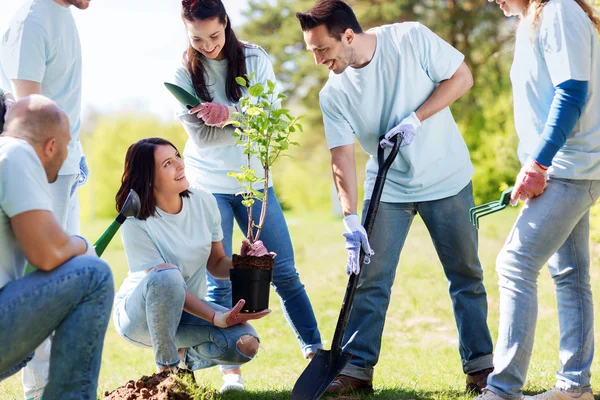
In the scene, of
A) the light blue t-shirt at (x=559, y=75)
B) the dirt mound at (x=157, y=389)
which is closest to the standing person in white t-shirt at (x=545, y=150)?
the light blue t-shirt at (x=559, y=75)

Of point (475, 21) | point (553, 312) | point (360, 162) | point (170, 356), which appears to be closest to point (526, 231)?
point (170, 356)

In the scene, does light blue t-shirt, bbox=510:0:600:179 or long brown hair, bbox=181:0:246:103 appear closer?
light blue t-shirt, bbox=510:0:600:179

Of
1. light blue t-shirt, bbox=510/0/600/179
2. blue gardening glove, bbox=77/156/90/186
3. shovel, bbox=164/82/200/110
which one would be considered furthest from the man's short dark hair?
blue gardening glove, bbox=77/156/90/186

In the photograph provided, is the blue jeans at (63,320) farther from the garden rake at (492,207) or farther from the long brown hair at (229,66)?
the garden rake at (492,207)

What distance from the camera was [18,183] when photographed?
2.22 metres

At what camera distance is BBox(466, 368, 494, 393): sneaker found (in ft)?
11.0

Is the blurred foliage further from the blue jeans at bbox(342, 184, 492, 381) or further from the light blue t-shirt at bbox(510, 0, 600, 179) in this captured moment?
the light blue t-shirt at bbox(510, 0, 600, 179)

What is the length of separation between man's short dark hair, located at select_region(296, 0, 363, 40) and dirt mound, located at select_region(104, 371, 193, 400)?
152 cm

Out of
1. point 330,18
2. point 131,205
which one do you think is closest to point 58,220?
point 131,205

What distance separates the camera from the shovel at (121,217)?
288 centimetres

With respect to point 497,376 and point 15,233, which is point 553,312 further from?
point 15,233

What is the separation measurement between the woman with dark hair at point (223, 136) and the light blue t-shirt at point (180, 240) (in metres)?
0.20

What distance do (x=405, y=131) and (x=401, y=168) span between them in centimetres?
22

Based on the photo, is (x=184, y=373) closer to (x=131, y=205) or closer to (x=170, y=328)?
(x=170, y=328)
